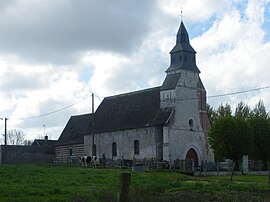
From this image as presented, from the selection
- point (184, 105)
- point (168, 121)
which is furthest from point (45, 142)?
point (168, 121)

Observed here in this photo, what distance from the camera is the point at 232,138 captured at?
54.1 meters

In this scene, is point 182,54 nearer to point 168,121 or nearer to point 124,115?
point 168,121

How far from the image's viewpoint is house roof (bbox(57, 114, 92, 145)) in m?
73.0

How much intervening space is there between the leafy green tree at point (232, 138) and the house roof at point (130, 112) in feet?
21.3

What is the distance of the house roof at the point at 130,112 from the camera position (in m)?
59.7

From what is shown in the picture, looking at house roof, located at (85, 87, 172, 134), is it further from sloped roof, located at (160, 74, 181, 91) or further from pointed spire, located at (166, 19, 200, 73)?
pointed spire, located at (166, 19, 200, 73)

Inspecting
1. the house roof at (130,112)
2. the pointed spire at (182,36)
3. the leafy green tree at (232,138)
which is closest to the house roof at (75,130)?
the house roof at (130,112)

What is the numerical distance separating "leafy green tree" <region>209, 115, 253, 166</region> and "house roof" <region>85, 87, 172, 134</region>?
21.3 ft

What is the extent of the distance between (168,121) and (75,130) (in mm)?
22343

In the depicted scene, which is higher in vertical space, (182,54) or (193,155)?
(182,54)

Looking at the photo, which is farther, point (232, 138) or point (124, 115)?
point (124, 115)

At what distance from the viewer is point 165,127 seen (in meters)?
57.7

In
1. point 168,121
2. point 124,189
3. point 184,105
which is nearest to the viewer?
point 124,189

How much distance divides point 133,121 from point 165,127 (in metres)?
5.60
